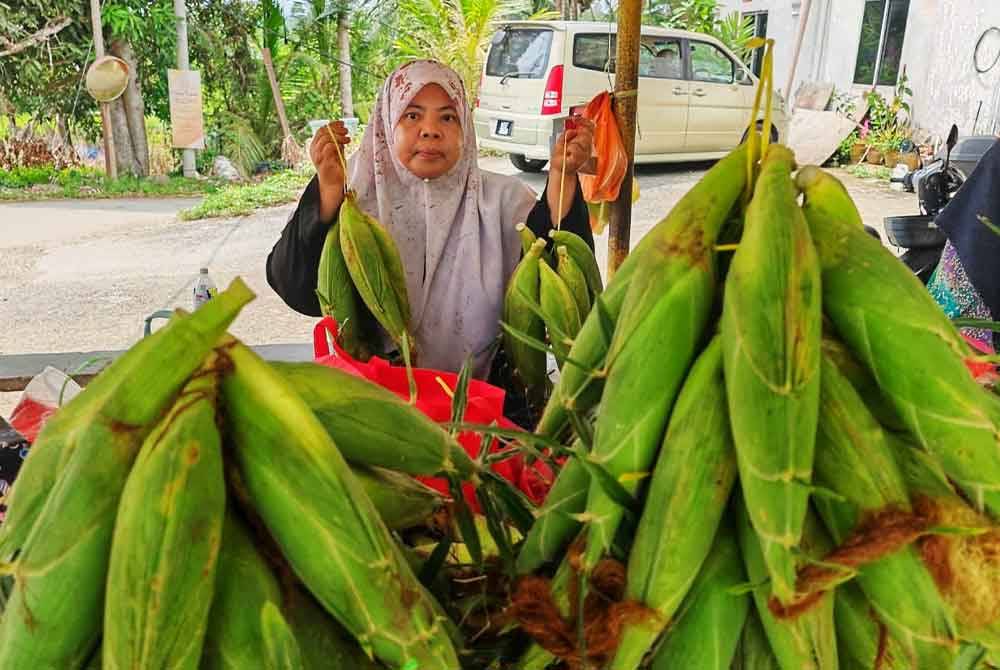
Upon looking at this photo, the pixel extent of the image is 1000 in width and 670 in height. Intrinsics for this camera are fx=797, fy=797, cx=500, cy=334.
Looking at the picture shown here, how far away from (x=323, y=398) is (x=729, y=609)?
1.26 feet

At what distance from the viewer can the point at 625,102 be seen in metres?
2.75

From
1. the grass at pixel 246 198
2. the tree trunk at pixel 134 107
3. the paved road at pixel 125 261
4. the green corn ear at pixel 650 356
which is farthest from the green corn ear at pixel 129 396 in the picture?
the tree trunk at pixel 134 107

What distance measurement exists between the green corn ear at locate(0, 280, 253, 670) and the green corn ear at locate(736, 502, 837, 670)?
0.47 m

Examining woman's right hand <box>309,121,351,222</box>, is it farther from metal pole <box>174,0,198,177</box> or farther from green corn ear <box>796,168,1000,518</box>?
metal pole <box>174,0,198,177</box>

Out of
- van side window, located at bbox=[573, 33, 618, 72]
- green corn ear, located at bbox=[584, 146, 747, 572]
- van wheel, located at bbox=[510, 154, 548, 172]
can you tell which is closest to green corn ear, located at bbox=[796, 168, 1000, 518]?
green corn ear, located at bbox=[584, 146, 747, 572]

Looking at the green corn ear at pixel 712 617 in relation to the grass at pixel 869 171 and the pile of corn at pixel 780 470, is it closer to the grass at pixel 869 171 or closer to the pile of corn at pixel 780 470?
the pile of corn at pixel 780 470

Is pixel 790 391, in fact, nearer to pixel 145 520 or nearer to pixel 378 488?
pixel 378 488

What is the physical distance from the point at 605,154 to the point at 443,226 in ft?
2.18

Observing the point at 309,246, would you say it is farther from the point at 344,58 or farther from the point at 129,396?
the point at 344,58

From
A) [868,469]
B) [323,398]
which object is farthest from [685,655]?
[323,398]

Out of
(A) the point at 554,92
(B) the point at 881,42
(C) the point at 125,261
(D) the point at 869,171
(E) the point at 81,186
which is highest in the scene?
(B) the point at 881,42

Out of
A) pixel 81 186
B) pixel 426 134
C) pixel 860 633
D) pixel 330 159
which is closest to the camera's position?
pixel 860 633

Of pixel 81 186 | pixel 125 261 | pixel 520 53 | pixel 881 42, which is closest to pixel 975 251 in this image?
pixel 125 261

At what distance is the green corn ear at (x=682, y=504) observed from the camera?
2.04 ft
